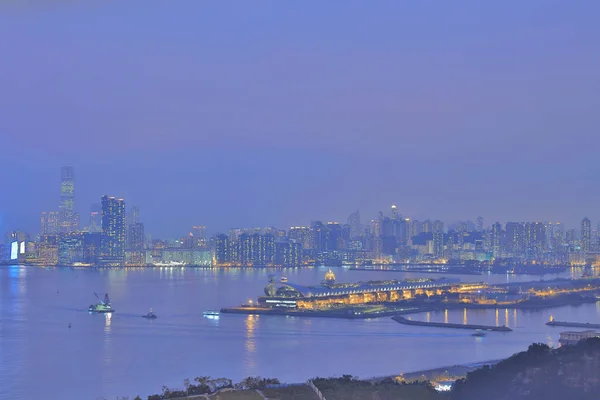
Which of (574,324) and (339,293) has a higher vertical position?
(339,293)

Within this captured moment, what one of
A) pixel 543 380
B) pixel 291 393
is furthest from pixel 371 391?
pixel 543 380

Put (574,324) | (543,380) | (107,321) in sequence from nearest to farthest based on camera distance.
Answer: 1. (543,380)
2. (574,324)
3. (107,321)

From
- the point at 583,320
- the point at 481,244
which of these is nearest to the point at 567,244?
the point at 481,244

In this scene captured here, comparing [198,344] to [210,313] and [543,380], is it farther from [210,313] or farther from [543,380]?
[543,380]

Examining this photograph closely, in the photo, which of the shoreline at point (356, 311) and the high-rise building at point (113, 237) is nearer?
the shoreline at point (356, 311)

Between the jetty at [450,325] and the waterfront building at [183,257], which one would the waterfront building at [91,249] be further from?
the jetty at [450,325]

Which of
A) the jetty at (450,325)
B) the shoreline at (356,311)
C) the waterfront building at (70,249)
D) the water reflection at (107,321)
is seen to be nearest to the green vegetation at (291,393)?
the water reflection at (107,321)

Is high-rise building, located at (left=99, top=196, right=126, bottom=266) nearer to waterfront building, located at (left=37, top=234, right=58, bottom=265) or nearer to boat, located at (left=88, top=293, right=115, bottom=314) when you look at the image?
waterfront building, located at (left=37, top=234, right=58, bottom=265)
